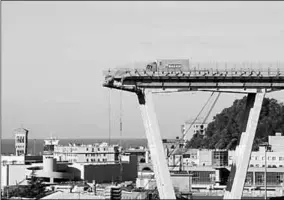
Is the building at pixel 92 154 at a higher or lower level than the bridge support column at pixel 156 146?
Answer: higher

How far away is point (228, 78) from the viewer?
31109 mm

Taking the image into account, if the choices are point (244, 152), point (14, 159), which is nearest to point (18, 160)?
point (14, 159)

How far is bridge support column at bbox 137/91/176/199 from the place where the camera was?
30.6 metres

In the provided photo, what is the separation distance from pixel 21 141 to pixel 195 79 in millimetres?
90737

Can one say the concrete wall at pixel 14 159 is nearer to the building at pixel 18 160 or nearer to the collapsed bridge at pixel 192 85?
the building at pixel 18 160

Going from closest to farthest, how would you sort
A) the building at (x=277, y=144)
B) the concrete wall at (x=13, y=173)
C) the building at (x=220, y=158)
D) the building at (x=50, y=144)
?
the building at (x=277, y=144)
the building at (x=220, y=158)
the concrete wall at (x=13, y=173)
the building at (x=50, y=144)

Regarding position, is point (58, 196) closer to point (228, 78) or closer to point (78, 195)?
point (78, 195)

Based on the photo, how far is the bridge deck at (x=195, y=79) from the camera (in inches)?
1220

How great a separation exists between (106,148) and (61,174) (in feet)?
65.8

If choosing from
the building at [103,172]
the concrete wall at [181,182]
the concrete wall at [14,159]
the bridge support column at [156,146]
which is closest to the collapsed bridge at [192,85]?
the bridge support column at [156,146]

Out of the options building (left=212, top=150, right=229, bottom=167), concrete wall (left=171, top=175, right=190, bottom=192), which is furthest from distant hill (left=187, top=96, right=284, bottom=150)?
concrete wall (left=171, top=175, right=190, bottom=192)

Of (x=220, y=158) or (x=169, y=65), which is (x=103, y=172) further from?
(x=169, y=65)

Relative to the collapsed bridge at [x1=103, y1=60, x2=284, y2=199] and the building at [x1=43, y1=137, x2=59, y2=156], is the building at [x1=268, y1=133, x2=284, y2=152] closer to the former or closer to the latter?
the building at [x1=43, y1=137, x2=59, y2=156]

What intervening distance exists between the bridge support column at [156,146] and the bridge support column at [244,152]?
1.93 metres
